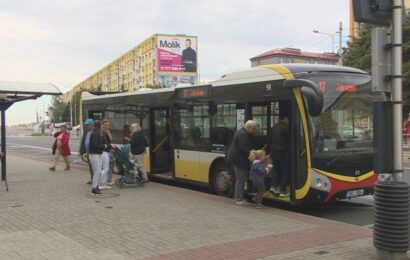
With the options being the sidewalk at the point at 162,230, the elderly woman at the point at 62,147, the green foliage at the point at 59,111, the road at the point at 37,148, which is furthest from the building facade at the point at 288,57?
the sidewalk at the point at 162,230

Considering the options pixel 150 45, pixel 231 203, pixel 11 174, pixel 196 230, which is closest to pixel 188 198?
pixel 231 203

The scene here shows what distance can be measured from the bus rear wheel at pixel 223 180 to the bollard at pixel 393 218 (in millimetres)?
5227

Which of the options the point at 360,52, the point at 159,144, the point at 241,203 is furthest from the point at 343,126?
the point at 360,52

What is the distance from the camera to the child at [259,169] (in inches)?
368

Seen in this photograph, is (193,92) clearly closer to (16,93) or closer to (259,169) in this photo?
(259,169)

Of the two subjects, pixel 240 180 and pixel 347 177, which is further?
pixel 240 180

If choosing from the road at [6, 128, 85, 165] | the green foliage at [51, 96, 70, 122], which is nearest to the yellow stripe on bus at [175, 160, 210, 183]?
the road at [6, 128, 85, 165]

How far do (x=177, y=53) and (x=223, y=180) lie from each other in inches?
3709

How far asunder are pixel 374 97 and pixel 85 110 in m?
10.8

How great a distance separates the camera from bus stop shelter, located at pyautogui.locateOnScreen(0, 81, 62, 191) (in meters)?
13.1

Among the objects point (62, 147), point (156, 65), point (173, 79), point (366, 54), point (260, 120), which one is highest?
point (156, 65)

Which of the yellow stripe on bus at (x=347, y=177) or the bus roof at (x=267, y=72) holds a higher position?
the bus roof at (x=267, y=72)

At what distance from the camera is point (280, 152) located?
9.50 m

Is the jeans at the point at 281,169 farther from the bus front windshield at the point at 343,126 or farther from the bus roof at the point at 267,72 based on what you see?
the bus roof at the point at 267,72
